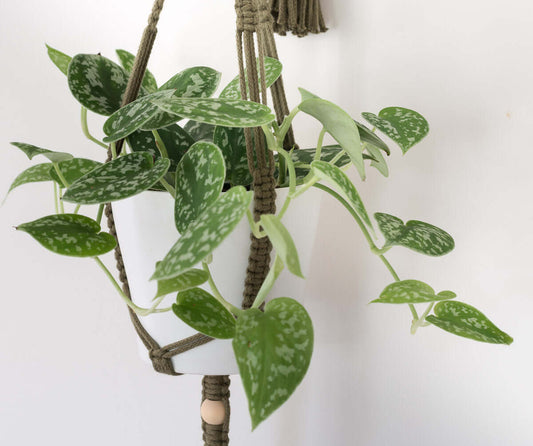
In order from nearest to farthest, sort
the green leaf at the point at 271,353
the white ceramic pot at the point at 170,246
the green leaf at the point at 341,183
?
the green leaf at the point at 271,353, the green leaf at the point at 341,183, the white ceramic pot at the point at 170,246

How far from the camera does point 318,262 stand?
1107 millimetres

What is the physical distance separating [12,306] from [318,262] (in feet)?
2.05

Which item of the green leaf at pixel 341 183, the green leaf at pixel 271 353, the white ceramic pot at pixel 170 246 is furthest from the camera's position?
the white ceramic pot at pixel 170 246


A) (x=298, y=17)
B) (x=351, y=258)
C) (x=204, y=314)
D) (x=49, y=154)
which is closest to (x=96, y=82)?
(x=49, y=154)

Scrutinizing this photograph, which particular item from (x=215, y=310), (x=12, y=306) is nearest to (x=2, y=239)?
(x=12, y=306)

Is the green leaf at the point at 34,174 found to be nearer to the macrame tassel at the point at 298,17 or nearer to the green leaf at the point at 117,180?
the green leaf at the point at 117,180

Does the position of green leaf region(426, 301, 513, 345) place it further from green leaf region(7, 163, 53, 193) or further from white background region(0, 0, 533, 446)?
green leaf region(7, 163, 53, 193)

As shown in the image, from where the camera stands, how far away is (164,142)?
73cm

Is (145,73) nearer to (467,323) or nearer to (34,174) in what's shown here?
(34,174)

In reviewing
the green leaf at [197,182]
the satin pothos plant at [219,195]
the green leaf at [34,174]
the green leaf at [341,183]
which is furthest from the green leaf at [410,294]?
the green leaf at [34,174]

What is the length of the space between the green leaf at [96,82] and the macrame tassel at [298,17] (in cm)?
36

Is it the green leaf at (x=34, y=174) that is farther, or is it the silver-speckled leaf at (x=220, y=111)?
the green leaf at (x=34, y=174)

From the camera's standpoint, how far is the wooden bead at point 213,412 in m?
0.90

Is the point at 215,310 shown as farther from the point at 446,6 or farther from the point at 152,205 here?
the point at 446,6
